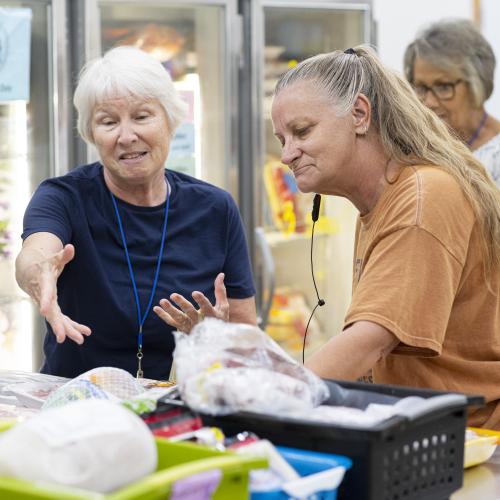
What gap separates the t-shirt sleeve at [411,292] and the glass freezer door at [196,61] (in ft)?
8.05

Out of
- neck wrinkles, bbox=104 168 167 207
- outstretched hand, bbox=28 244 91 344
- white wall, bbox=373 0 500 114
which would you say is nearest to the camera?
outstretched hand, bbox=28 244 91 344

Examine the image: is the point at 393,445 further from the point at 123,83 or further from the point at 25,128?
the point at 25,128

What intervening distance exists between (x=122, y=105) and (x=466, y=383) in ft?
3.92

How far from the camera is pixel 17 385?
2.26 m

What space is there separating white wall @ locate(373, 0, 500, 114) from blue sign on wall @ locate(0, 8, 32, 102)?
2.56m

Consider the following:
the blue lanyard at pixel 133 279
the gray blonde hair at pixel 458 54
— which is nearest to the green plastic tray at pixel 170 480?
the blue lanyard at pixel 133 279

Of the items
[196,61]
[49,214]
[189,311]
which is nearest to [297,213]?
[196,61]

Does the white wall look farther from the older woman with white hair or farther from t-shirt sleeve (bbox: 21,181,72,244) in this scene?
t-shirt sleeve (bbox: 21,181,72,244)

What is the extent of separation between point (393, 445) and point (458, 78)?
247 centimetres

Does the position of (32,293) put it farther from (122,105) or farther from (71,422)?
(71,422)

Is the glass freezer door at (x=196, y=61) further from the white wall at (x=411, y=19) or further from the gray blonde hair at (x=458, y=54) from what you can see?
the white wall at (x=411, y=19)

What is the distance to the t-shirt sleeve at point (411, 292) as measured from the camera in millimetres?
1829

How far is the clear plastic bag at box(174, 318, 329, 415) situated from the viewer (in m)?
1.46

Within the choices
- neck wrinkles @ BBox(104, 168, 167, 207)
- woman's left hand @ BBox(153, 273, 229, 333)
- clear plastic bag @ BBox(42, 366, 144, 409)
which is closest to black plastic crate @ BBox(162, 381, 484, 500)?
clear plastic bag @ BBox(42, 366, 144, 409)
